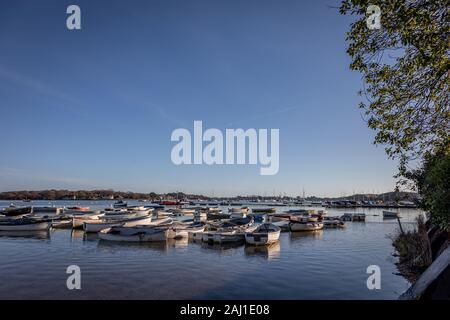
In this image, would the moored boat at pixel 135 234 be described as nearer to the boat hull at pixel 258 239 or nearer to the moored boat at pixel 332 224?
the boat hull at pixel 258 239

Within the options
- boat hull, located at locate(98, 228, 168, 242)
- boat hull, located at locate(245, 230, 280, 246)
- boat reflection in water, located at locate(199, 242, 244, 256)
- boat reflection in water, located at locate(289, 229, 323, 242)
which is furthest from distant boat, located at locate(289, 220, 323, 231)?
boat hull, located at locate(98, 228, 168, 242)

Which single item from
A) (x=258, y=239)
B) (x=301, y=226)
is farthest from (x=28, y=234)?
(x=301, y=226)

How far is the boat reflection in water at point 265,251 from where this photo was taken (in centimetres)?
2571

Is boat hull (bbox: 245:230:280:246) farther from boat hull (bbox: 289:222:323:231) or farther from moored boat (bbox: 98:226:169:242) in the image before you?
boat hull (bbox: 289:222:323:231)

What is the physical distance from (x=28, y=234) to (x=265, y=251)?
27.9m

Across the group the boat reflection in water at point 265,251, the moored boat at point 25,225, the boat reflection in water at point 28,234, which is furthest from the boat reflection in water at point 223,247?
the moored boat at point 25,225

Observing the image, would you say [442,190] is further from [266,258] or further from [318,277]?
[266,258]

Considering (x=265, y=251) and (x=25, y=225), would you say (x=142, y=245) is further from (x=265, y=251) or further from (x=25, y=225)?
(x=25, y=225)

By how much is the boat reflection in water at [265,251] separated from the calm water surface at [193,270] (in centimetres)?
8

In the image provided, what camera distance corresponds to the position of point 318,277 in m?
18.7

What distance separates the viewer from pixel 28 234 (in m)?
37.3

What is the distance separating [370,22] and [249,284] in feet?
43.7

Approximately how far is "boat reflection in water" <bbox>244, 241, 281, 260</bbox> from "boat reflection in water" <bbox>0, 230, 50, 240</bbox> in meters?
22.2
